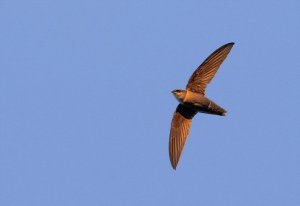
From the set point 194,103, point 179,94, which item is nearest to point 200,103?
point 194,103

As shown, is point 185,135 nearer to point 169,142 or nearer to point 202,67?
point 169,142

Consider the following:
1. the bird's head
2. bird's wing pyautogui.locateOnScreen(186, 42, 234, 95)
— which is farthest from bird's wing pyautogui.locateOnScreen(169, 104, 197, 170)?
bird's wing pyautogui.locateOnScreen(186, 42, 234, 95)

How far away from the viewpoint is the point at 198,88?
13.5 m

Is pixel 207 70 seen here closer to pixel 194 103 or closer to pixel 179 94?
pixel 194 103

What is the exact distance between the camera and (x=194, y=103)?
1320 centimetres

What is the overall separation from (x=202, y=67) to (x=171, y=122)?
4.38 ft

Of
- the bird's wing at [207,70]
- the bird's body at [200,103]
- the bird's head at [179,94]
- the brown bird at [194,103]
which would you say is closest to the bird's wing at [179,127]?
the brown bird at [194,103]

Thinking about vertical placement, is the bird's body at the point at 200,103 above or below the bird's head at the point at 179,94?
below

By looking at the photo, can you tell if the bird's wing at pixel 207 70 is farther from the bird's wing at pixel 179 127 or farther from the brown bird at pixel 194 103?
the bird's wing at pixel 179 127

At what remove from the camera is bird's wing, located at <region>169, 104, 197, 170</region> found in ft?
43.9

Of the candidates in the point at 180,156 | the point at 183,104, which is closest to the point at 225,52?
the point at 183,104

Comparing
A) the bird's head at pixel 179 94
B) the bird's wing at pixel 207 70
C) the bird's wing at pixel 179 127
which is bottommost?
the bird's wing at pixel 179 127

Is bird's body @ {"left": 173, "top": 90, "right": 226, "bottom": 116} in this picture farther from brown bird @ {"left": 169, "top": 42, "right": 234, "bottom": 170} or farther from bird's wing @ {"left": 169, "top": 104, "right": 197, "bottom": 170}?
bird's wing @ {"left": 169, "top": 104, "right": 197, "bottom": 170}

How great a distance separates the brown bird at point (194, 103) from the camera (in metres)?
13.2
